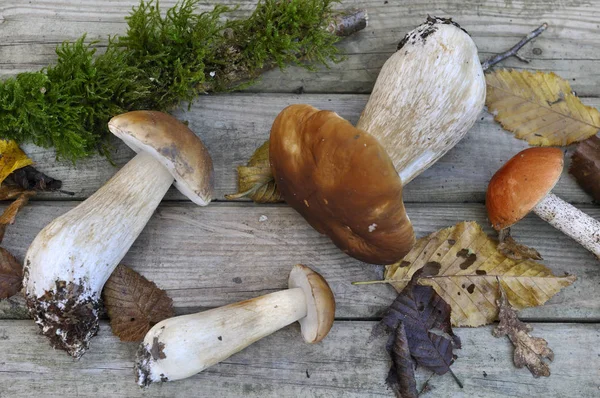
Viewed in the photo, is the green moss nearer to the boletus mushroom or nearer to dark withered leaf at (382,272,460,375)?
the boletus mushroom

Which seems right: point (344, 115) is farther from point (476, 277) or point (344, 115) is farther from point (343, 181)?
point (476, 277)

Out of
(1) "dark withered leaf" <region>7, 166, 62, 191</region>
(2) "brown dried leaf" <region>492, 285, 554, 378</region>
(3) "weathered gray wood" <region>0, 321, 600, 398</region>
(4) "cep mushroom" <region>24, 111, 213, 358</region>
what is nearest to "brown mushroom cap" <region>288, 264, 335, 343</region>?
(3) "weathered gray wood" <region>0, 321, 600, 398</region>

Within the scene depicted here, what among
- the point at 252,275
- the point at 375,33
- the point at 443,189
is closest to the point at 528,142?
the point at 443,189

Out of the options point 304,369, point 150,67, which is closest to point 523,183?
point 304,369

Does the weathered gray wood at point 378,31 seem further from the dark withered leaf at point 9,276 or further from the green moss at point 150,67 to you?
the dark withered leaf at point 9,276

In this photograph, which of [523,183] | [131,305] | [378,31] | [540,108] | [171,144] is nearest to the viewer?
[171,144]

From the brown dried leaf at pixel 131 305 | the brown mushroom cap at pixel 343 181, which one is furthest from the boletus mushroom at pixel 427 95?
the brown dried leaf at pixel 131 305
